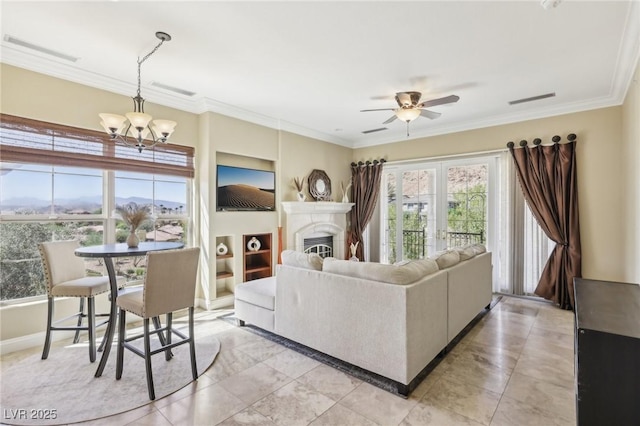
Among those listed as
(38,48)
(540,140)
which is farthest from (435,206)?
(38,48)

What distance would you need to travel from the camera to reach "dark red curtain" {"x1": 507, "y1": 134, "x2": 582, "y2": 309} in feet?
13.7

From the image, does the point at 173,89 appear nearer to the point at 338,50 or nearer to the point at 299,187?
the point at 338,50

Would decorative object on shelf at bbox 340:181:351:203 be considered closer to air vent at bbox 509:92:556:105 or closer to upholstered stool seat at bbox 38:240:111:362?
air vent at bbox 509:92:556:105

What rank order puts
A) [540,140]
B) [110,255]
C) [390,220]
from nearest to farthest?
[110,255] → [540,140] → [390,220]

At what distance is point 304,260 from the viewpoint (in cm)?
293

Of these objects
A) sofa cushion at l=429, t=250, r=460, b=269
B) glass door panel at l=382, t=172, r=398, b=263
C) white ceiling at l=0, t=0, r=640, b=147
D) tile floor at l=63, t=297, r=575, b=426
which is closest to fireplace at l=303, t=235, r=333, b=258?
glass door panel at l=382, t=172, r=398, b=263

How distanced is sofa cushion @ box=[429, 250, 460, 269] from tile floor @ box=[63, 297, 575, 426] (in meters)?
0.82

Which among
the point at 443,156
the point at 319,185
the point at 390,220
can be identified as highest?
the point at 443,156

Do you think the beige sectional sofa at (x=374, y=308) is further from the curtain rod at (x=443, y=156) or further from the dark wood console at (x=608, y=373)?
the curtain rod at (x=443, y=156)

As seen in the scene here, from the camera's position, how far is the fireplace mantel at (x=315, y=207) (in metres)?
5.13

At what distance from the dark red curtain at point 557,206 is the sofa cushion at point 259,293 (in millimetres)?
3809

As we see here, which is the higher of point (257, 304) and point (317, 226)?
point (317, 226)

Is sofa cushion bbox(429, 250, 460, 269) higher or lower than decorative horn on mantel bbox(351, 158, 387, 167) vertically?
lower

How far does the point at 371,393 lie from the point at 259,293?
60.9 inches
